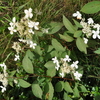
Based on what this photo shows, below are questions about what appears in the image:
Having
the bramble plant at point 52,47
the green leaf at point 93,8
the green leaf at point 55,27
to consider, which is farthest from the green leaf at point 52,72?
the green leaf at point 93,8

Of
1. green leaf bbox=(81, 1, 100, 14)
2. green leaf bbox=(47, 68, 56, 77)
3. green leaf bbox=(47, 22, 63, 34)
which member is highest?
green leaf bbox=(81, 1, 100, 14)

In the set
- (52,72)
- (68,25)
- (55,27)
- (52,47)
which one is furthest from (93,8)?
(52,72)

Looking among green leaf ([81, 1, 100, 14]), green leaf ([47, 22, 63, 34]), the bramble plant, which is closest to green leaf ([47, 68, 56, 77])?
the bramble plant

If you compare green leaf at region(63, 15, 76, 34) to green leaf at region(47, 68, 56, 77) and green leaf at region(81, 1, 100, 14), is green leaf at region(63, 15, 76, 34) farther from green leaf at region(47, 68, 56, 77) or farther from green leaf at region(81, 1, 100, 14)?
green leaf at region(47, 68, 56, 77)

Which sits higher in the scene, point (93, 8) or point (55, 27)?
point (93, 8)

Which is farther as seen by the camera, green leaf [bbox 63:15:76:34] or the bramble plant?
green leaf [bbox 63:15:76:34]

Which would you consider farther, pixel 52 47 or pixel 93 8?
pixel 52 47

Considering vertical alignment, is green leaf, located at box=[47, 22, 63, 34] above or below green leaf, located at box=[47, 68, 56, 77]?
above

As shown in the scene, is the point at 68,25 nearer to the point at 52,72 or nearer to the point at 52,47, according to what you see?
the point at 52,47

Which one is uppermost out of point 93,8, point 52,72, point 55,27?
point 93,8

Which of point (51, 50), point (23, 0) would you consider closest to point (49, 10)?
point (23, 0)

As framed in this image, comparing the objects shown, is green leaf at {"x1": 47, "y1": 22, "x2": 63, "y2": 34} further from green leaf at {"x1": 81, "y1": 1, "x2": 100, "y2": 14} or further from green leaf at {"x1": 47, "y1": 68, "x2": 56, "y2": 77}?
green leaf at {"x1": 47, "y1": 68, "x2": 56, "y2": 77}

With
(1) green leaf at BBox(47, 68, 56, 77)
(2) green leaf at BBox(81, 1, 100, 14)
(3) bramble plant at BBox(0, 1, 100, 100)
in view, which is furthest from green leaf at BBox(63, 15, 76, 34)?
(1) green leaf at BBox(47, 68, 56, 77)
